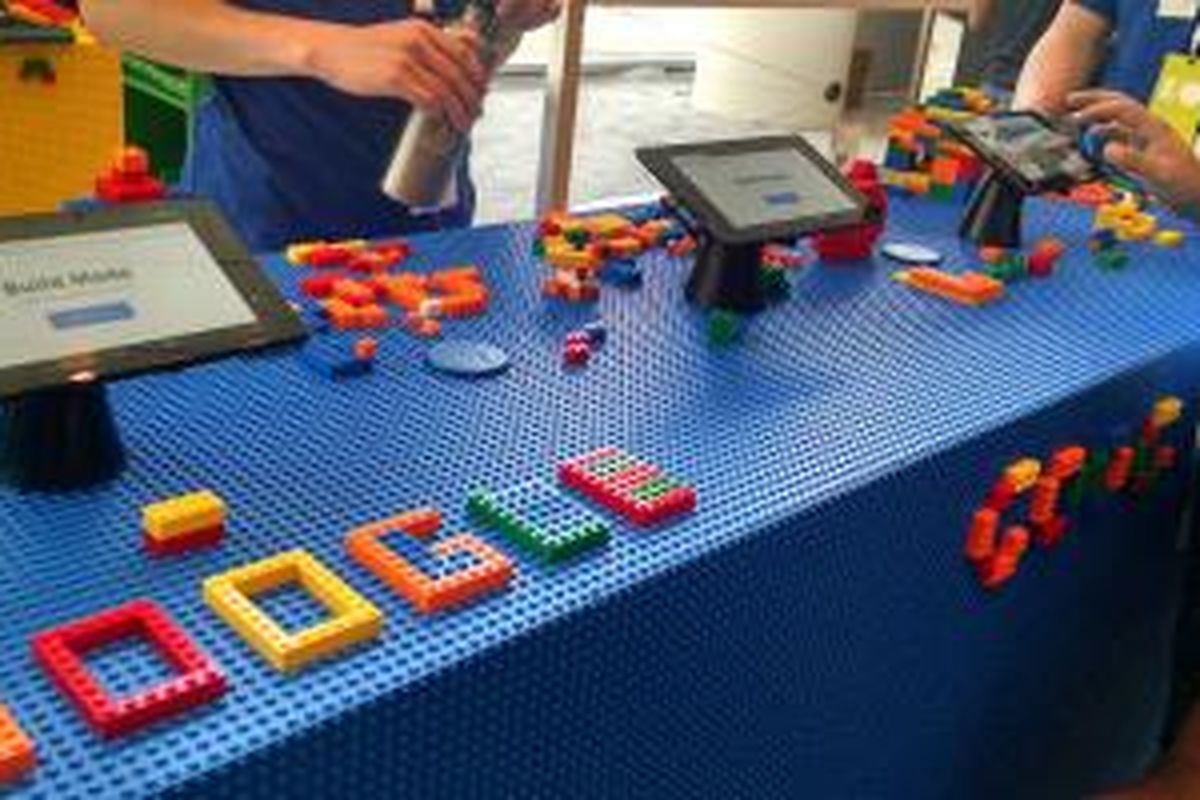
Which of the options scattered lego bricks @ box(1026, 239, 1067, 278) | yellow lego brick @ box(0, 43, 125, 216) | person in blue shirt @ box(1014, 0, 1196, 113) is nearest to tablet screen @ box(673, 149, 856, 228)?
scattered lego bricks @ box(1026, 239, 1067, 278)

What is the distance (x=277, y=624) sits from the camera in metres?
0.55

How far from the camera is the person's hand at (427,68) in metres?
0.89

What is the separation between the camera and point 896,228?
1.24 meters

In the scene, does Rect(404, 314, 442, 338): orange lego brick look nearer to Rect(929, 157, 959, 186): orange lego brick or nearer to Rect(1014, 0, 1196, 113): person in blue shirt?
Rect(929, 157, 959, 186): orange lego brick

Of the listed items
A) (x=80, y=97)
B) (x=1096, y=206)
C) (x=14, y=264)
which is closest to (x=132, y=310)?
(x=14, y=264)

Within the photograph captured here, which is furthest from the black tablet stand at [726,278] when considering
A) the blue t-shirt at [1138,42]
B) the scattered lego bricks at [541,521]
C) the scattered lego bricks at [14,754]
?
the blue t-shirt at [1138,42]

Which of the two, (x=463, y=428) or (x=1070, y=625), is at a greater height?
(x=463, y=428)

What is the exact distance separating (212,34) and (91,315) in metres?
0.48

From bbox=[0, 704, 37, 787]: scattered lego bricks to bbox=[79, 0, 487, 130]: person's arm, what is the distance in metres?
0.56

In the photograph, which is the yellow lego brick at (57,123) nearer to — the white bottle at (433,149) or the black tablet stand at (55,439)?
the white bottle at (433,149)

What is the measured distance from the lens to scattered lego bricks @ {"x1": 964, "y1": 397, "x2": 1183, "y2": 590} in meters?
0.88

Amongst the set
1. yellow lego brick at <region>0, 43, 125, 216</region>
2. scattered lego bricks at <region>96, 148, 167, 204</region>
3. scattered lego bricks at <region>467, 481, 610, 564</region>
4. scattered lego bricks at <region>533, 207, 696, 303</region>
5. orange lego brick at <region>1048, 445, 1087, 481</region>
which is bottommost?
yellow lego brick at <region>0, 43, 125, 216</region>

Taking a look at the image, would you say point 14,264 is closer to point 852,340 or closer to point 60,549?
point 60,549

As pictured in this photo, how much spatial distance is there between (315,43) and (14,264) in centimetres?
42
